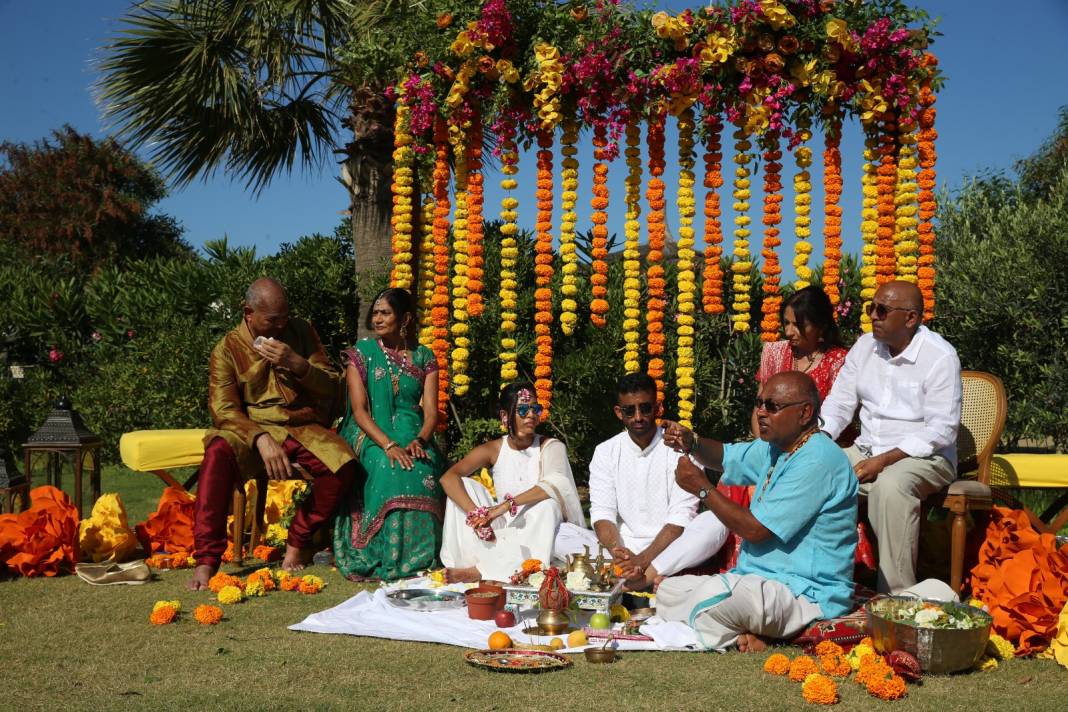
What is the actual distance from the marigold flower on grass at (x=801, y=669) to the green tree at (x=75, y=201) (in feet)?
95.2

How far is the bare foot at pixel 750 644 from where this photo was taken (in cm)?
476

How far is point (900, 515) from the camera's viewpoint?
5445 millimetres

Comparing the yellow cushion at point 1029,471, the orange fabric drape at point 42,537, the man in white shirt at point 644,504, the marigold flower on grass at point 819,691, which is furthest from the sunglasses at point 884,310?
the orange fabric drape at point 42,537

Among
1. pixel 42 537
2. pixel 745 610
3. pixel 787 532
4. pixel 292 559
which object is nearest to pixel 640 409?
pixel 787 532

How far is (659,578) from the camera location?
582 centimetres

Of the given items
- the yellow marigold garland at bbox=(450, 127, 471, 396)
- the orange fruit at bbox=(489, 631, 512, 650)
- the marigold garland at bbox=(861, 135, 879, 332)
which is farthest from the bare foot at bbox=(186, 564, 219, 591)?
the marigold garland at bbox=(861, 135, 879, 332)

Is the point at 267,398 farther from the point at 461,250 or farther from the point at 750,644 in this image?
the point at 750,644

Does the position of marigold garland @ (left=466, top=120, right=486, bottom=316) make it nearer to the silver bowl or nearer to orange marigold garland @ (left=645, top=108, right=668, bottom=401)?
orange marigold garland @ (left=645, top=108, right=668, bottom=401)

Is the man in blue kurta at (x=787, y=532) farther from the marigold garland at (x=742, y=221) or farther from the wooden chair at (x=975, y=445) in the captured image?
the marigold garland at (x=742, y=221)

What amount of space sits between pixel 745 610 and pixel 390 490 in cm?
284

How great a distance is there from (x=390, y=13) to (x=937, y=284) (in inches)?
269

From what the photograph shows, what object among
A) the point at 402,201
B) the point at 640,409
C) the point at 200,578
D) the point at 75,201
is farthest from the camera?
the point at 75,201

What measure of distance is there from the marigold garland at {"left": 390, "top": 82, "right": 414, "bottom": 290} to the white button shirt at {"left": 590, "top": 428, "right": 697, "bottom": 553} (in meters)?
2.82

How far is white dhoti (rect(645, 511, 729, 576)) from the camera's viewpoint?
5.84 metres
